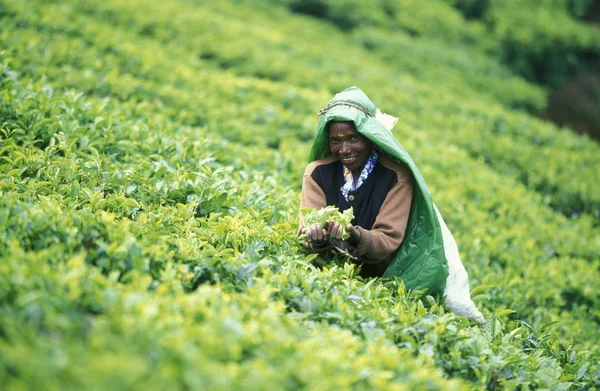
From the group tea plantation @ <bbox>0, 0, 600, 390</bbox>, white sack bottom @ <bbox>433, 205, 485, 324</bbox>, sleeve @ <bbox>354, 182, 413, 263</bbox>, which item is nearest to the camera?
tea plantation @ <bbox>0, 0, 600, 390</bbox>

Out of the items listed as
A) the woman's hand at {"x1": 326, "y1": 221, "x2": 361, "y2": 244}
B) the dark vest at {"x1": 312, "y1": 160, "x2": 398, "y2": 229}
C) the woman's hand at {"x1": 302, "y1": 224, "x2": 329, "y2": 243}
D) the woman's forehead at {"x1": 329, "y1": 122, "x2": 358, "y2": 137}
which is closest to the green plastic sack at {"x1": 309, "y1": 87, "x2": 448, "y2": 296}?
the woman's forehead at {"x1": 329, "y1": 122, "x2": 358, "y2": 137}

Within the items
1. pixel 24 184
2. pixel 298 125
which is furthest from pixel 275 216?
pixel 298 125

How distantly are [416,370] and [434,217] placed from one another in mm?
1168

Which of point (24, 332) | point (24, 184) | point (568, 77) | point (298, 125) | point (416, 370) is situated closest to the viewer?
point (24, 332)

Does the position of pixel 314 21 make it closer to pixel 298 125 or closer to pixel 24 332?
pixel 298 125

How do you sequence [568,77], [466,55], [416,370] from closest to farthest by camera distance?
[416,370] → [466,55] → [568,77]

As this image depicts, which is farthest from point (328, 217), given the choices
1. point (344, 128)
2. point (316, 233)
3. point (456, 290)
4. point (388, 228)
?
point (456, 290)

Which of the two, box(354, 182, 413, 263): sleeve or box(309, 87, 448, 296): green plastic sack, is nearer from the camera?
box(354, 182, 413, 263): sleeve

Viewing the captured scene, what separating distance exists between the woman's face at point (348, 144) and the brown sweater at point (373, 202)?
0.46 feet

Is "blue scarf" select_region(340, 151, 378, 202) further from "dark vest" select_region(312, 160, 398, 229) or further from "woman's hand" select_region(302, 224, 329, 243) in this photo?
"woman's hand" select_region(302, 224, 329, 243)

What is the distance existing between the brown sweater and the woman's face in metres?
0.14

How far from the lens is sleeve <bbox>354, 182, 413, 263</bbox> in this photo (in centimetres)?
300

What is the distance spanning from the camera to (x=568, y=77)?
1364 centimetres

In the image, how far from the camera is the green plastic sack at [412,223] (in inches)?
123
